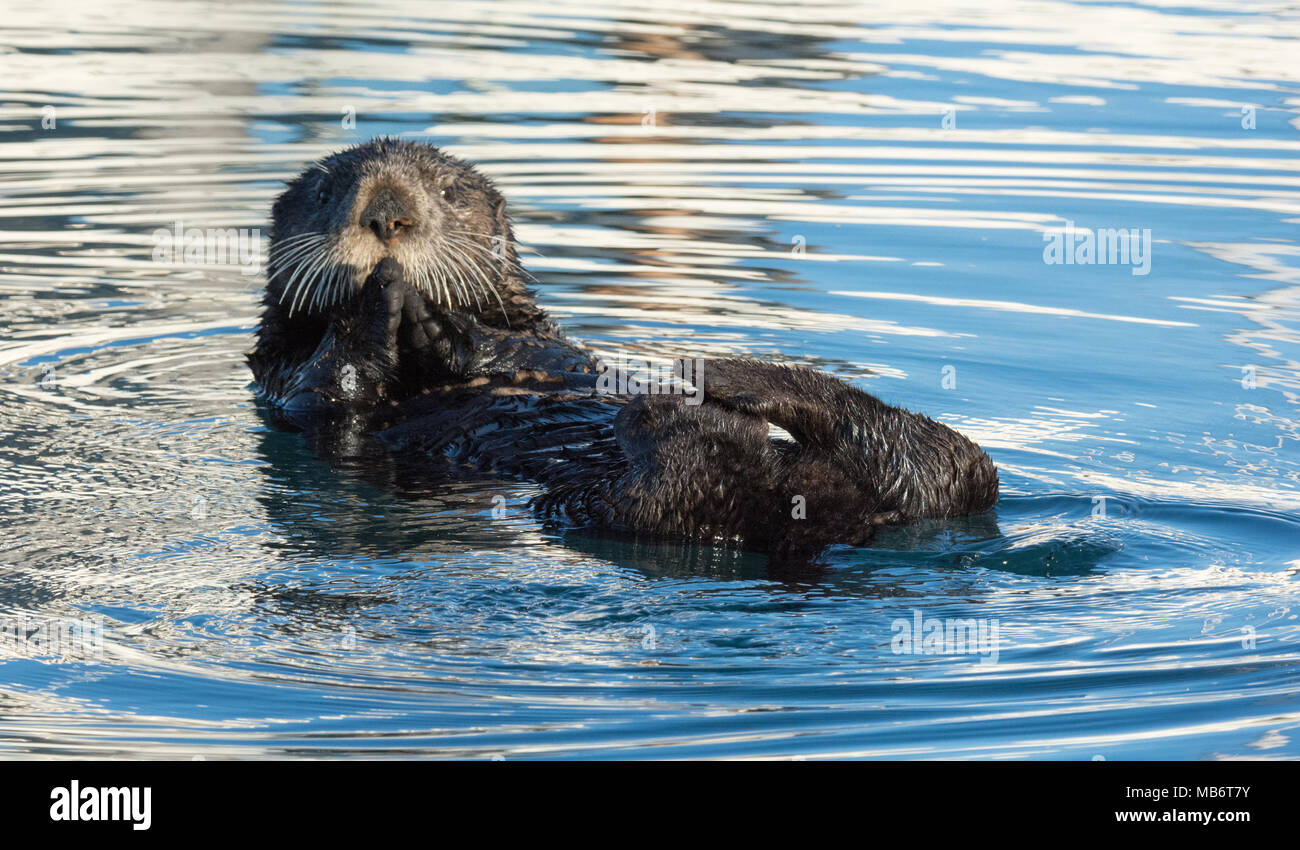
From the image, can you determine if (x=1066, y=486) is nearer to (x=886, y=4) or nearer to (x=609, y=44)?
(x=609, y=44)

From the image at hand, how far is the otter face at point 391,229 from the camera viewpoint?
5.38m

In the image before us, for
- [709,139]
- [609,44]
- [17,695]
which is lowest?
[17,695]

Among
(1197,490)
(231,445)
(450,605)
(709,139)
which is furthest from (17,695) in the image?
(709,139)

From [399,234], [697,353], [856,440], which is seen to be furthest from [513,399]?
[697,353]

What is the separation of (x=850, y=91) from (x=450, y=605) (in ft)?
31.7

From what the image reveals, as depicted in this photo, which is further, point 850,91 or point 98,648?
point 850,91

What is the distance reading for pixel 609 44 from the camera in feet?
47.6

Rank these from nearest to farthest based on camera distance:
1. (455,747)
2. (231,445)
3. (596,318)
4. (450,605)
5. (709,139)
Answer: (455,747)
(450,605)
(231,445)
(596,318)
(709,139)

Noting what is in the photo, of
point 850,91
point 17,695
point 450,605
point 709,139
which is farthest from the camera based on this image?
point 850,91

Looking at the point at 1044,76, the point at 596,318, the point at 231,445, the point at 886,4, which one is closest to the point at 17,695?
the point at 231,445

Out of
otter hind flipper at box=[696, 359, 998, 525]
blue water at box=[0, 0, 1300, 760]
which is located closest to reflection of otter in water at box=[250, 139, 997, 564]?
Answer: otter hind flipper at box=[696, 359, 998, 525]

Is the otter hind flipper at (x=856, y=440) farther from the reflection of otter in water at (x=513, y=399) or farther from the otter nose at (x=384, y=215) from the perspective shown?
the otter nose at (x=384, y=215)

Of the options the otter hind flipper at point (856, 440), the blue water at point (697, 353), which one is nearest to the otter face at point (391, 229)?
the blue water at point (697, 353)

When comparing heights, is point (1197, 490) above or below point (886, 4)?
below
